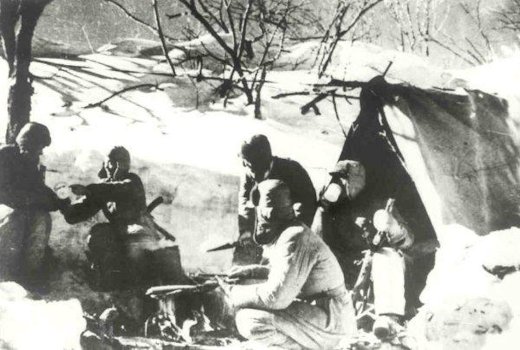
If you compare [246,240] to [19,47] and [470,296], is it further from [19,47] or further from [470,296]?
[19,47]

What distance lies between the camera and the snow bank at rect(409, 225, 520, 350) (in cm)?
404

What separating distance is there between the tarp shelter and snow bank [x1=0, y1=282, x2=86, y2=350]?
2064 mm

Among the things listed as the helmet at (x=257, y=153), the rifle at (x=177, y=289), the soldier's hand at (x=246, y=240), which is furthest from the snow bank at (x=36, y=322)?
the helmet at (x=257, y=153)

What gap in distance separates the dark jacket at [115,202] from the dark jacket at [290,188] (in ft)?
2.10

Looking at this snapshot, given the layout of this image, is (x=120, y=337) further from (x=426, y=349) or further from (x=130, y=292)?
(x=426, y=349)

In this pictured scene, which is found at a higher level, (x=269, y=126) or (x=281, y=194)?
(x=269, y=126)

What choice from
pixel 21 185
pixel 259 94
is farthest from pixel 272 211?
pixel 21 185

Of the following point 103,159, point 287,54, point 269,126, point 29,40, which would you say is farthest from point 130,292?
point 287,54

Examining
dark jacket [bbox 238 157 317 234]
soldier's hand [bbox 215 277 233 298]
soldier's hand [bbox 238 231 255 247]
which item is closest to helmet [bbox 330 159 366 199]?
dark jacket [bbox 238 157 317 234]

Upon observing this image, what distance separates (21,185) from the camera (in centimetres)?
385

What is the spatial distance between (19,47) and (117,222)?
4.29 feet

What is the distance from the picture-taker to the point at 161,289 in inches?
152

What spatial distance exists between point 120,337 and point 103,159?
1.10 meters

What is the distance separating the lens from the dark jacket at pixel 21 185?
3.82 meters
